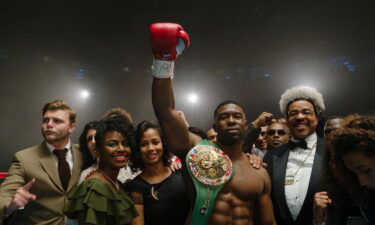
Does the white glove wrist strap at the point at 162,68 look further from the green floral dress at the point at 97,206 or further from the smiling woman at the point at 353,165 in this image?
the smiling woman at the point at 353,165

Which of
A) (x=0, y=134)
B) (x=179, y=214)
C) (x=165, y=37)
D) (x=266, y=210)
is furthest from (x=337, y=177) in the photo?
(x=0, y=134)

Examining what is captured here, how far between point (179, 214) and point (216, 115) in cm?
66

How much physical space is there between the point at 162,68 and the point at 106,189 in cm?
68

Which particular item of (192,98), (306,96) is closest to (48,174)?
(306,96)

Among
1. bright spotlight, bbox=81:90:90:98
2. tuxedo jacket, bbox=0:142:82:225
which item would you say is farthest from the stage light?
tuxedo jacket, bbox=0:142:82:225

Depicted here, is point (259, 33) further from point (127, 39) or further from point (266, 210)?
point (266, 210)

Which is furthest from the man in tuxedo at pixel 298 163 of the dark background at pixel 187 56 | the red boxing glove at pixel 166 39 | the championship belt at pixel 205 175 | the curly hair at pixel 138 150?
the dark background at pixel 187 56

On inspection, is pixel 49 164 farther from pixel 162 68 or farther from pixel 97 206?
pixel 162 68

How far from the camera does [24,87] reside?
7.18 meters

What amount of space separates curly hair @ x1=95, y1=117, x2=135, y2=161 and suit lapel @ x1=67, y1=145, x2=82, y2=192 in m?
0.42

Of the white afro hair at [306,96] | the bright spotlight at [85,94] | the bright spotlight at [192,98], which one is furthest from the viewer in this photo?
the bright spotlight at [192,98]

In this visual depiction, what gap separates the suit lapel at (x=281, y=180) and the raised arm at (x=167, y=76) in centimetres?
75

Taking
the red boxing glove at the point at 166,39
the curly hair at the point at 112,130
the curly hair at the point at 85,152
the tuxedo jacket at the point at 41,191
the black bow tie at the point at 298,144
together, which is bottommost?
the tuxedo jacket at the point at 41,191

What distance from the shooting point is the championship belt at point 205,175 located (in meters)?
1.66
